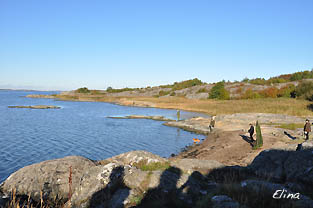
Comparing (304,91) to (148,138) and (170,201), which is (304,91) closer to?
(148,138)

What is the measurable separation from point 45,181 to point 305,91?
73293mm

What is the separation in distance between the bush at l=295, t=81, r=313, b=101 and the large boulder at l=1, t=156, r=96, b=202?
66040 millimetres

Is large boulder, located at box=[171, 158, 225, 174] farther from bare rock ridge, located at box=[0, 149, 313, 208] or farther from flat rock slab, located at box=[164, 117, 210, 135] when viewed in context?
flat rock slab, located at box=[164, 117, 210, 135]

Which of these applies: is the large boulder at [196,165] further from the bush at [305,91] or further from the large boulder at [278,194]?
the bush at [305,91]

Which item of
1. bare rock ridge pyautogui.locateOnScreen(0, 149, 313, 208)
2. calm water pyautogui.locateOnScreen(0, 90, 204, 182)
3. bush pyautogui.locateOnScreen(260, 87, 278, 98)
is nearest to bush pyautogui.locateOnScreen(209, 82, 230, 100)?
bush pyautogui.locateOnScreen(260, 87, 278, 98)

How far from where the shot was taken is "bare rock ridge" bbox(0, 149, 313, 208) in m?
7.02

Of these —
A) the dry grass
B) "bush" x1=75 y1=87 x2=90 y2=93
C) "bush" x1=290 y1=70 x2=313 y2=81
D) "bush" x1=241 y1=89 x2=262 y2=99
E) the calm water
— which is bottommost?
the calm water

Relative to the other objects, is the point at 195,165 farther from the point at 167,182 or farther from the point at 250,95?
the point at 250,95

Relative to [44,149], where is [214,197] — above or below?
above

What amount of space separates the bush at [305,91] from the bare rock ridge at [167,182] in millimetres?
60057

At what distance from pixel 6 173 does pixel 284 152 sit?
17.9m

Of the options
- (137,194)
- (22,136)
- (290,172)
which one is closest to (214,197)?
(137,194)

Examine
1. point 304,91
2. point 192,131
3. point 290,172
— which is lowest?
point 192,131

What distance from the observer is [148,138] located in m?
30.6
